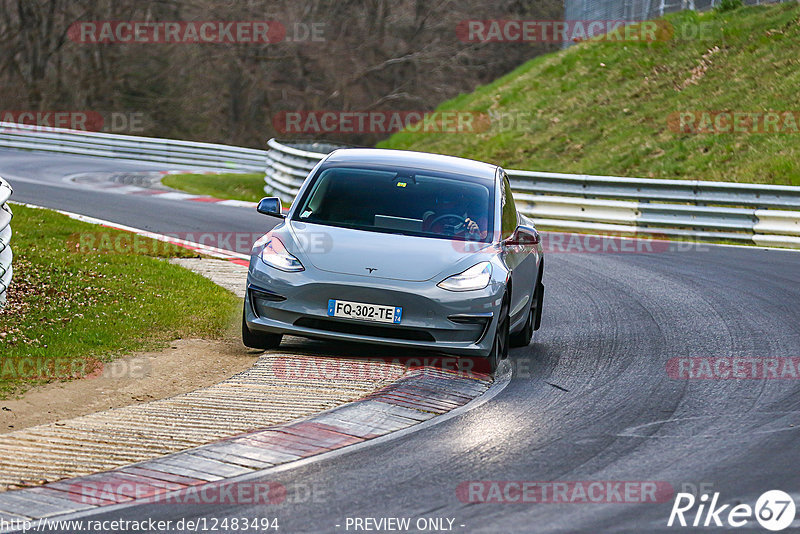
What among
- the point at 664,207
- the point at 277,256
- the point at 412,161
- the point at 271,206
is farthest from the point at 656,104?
the point at 277,256

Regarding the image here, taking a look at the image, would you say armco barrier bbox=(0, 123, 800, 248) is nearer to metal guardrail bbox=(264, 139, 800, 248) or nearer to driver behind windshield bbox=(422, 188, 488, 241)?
metal guardrail bbox=(264, 139, 800, 248)

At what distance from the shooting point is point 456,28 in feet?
196

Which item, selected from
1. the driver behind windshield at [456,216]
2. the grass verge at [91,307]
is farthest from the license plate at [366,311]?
the grass verge at [91,307]

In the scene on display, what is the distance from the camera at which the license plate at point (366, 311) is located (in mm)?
8750

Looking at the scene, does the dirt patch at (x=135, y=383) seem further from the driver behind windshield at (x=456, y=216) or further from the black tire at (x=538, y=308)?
the black tire at (x=538, y=308)

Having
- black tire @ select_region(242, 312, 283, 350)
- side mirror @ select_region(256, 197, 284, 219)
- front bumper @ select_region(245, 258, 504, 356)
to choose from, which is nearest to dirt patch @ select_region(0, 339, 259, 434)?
black tire @ select_region(242, 312, 283, 350)

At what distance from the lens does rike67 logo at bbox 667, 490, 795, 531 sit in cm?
545

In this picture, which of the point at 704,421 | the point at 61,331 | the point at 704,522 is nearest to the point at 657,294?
the point at 704,421

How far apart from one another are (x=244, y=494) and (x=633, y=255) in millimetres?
12700

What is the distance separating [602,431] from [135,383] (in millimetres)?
3308

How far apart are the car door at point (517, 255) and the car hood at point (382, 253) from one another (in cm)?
39

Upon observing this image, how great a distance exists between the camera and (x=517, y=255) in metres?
10.0

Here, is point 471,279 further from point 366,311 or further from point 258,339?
point 258,339

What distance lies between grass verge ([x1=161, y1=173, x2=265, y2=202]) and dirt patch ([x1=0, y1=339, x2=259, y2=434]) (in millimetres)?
18187
